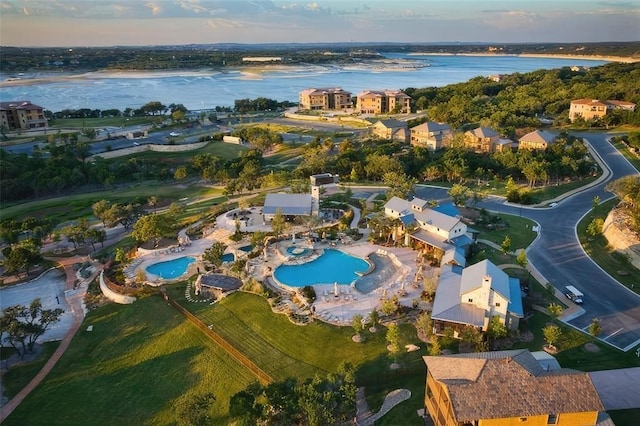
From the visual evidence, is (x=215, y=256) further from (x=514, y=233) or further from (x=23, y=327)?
(x=514, y=233)

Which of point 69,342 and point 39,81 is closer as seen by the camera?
point 69,342

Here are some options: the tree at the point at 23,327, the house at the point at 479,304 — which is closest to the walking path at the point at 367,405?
the house at the point at 479,304

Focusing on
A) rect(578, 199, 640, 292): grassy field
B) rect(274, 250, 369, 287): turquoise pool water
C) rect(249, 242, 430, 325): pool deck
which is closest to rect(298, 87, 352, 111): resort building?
rect(578, 199, 640, 292): grassy field

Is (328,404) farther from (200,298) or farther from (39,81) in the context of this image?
(39,81)

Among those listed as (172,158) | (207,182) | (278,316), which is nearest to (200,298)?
(278,316)

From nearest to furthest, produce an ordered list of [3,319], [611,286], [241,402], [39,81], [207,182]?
[241,402]
[3,319]
[611,286]
[207,182]
[39,81]

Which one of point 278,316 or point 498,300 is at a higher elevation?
point 498,300
